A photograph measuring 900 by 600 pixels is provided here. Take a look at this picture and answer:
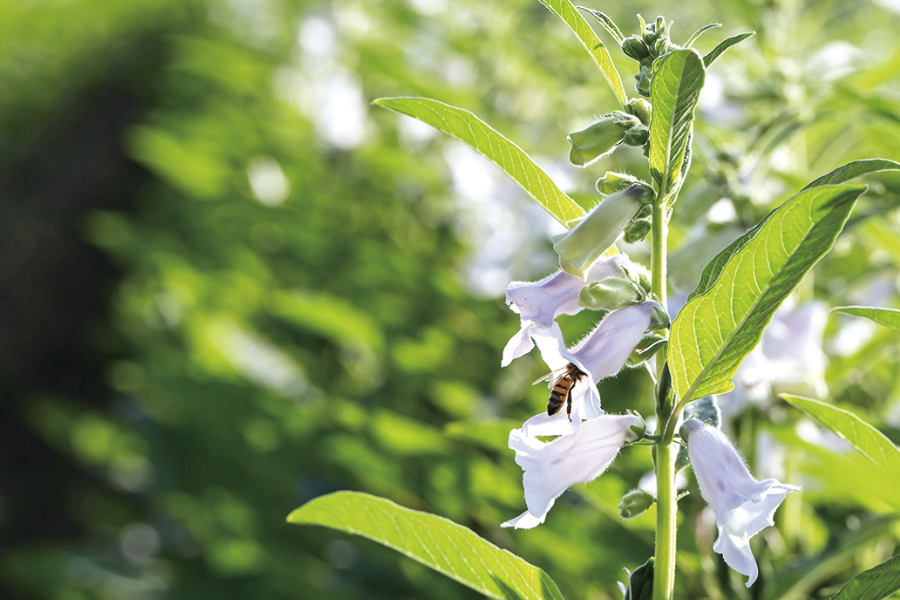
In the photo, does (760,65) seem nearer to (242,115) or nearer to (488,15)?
(488,15)

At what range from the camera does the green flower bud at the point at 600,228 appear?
27.6 inches

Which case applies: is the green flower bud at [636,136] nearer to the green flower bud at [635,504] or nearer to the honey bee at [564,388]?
the honey bee at [564,388]

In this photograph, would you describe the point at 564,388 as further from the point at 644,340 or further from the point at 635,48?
the point at 635,48

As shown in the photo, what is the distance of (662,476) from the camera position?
69 cm

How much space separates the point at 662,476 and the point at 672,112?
30 cm

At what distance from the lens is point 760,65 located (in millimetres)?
1604

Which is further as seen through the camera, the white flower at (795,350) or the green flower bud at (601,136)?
the white flower at (795,350)

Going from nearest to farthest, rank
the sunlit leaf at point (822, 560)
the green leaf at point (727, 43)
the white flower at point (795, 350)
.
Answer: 1. the green leaf at point (727, 43)
2. the sunlit leaf at point (822, 560)
3. the white flower at point (795, 350)

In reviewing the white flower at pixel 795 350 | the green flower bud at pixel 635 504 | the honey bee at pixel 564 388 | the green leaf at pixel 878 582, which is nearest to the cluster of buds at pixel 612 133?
the honey bee at pixel 564 388

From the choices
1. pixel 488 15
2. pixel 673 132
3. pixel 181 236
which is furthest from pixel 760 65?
pixel 181 236

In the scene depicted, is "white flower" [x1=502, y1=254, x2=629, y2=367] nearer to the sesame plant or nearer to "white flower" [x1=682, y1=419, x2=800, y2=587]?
the sesame plant

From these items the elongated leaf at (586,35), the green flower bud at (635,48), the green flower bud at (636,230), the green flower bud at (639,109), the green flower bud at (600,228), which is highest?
the green flower bud at (635,48)

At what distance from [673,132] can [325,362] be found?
97.5 inches

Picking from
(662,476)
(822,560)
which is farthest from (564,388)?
(822,560)
